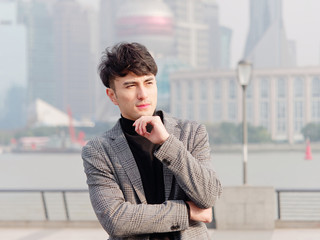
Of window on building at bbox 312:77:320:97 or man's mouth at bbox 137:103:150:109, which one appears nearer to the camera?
man's mouth at bbox 137:103:150:109

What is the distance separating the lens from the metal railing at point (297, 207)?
11938mm

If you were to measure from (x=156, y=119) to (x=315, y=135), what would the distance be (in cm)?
13191

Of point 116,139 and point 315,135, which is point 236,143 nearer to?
point 315,135

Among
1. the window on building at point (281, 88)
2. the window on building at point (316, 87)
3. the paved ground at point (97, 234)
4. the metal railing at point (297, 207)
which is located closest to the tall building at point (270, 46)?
the window on building at point (316, 87)

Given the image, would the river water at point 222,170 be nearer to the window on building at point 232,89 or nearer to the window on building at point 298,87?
the window on building at point 298,87

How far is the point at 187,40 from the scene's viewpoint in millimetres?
195000

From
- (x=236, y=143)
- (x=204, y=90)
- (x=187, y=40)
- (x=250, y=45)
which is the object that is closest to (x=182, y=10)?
(x=187, y=40)

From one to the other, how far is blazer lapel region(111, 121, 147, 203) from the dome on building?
183776mm

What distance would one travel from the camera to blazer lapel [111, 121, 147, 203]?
237 centimetres

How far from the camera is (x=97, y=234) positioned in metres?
11.6

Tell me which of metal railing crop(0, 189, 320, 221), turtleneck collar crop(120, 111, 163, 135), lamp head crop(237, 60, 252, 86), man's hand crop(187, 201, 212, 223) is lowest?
metal railing crop(0, 189, 320, 221)

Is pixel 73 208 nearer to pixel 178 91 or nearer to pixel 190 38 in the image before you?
pixel 178 91

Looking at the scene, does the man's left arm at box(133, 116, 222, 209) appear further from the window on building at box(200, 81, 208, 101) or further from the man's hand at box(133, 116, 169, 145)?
the window on building at box(200, 81, 208, 101)

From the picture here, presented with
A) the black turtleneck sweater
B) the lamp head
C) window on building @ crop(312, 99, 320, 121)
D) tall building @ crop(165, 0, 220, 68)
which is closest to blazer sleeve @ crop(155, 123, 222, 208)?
the black turtleneck sweater
